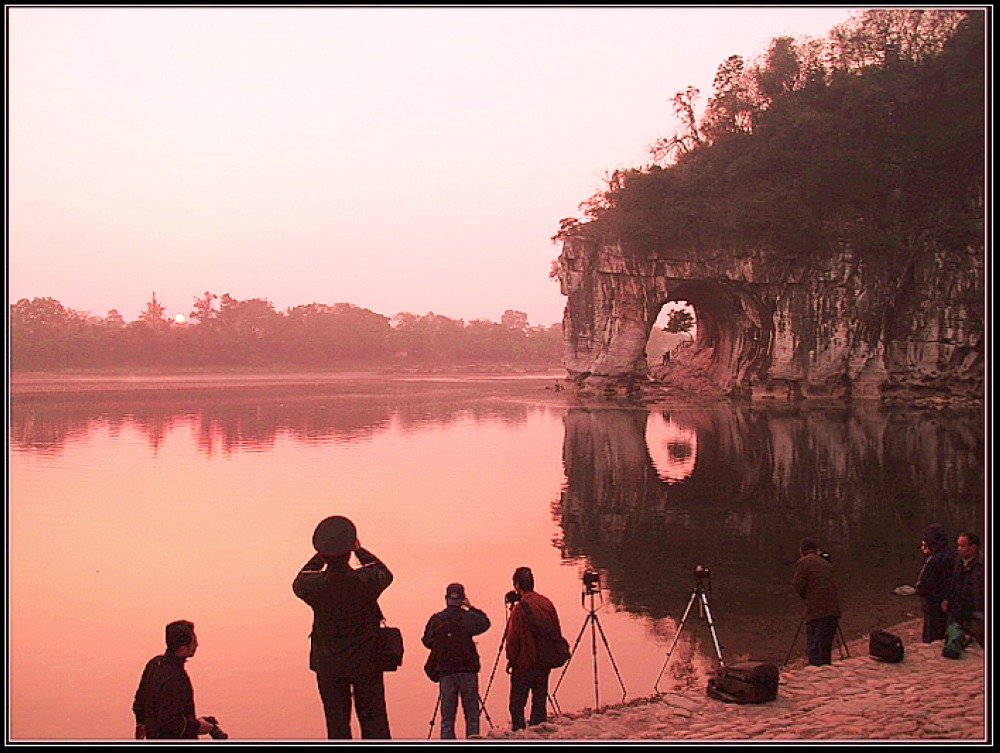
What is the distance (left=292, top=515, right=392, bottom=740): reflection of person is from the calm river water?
1681mm

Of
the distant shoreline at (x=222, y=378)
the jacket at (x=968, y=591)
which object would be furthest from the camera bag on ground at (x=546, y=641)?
the distant shoreline at (x=222, y=378)

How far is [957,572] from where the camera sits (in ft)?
24.7

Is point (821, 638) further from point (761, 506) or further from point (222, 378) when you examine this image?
point (222, 378)

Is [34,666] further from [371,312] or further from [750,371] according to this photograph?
[371,312]

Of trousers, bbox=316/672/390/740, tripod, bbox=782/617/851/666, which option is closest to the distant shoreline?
tripod, bbox=782/617/851/666

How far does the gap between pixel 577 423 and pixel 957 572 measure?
28722mm

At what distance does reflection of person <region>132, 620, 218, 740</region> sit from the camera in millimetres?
5059

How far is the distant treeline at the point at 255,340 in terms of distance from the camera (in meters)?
93.2

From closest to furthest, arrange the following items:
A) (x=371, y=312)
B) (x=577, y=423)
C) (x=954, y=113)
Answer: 1. (x=577, y=423)
2. (x=954, y=113)
3. (x=371, y=312)

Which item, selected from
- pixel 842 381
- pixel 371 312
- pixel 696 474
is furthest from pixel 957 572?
pixel 371 312

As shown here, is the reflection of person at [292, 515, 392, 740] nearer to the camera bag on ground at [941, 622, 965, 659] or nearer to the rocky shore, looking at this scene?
the rocky shore

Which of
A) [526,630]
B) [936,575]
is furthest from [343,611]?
[936,575]

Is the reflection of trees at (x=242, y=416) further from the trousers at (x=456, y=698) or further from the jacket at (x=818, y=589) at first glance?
the jacket at (x=818, y=589)

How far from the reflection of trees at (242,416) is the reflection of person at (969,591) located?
76.1 feet
